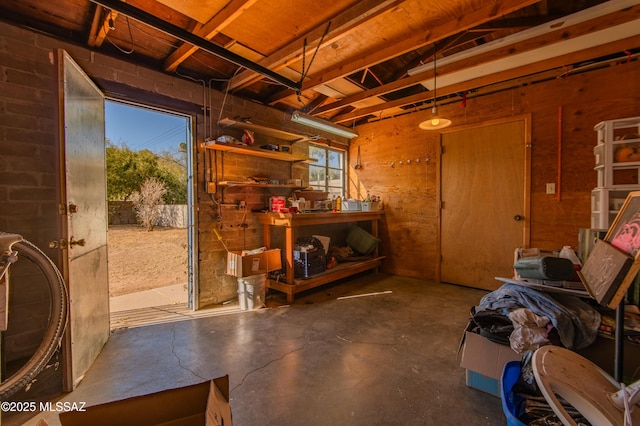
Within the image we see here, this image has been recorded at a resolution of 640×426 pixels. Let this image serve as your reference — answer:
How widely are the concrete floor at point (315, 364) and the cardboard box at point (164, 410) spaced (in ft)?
2.49

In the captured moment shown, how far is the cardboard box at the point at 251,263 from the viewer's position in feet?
9.49

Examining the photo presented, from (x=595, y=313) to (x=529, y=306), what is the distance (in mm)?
314

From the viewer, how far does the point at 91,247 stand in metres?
2.01

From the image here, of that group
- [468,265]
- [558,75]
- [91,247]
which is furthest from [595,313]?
[91,247]

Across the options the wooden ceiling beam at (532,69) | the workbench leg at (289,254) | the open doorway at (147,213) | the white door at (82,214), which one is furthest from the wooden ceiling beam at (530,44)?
the white door at (82,214)

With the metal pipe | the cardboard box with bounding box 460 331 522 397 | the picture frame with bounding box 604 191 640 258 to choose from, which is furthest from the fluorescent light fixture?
the picture frame with bounding box 604 191 640 258

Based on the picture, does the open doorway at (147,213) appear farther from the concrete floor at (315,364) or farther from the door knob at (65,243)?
the door knob at (65,243)

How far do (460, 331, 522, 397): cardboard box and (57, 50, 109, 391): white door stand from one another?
98.0 inches

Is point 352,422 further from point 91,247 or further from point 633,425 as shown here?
point 91,247

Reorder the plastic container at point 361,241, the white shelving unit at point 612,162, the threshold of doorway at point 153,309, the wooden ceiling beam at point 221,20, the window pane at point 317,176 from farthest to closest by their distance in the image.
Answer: the window pane at point 317,176, the plastic container at point 361,241, the threshold of doorway at point 153,309, the white shelving unit at point 612,162, the wooden ceiling beam at point 221,20

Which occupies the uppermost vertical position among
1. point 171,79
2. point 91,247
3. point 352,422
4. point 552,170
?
point 171,79

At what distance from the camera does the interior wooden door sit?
10.9 feet

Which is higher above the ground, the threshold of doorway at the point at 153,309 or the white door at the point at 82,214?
the white door at the point at 82,214

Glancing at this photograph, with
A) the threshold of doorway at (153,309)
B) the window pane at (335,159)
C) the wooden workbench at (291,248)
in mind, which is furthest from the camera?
the window pane at (335,159)
